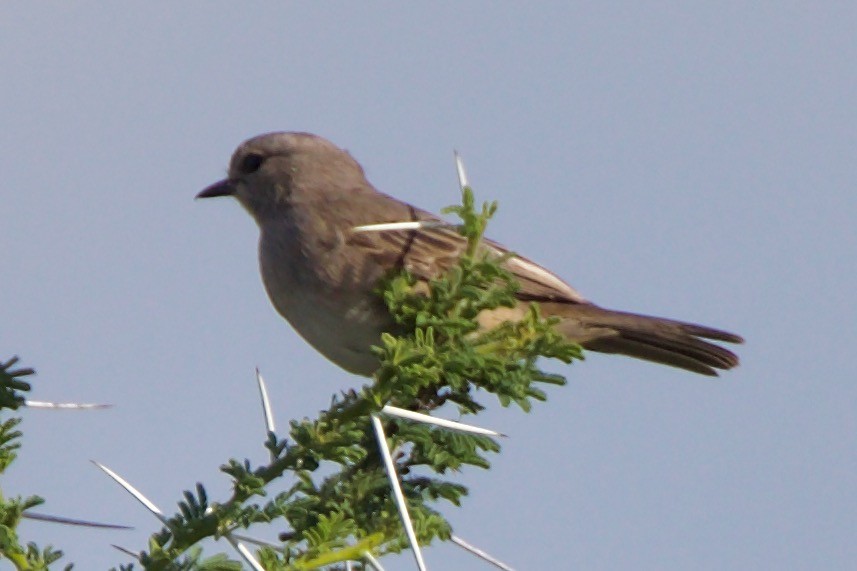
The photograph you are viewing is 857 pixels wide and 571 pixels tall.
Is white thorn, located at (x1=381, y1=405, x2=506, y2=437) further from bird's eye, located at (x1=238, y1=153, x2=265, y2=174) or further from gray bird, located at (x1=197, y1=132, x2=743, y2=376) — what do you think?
bird's eye, located at (x1=238, y1=153, x2=265, y2=174)

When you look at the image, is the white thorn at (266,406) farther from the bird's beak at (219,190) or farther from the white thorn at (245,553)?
the bird's beak at (219,190)

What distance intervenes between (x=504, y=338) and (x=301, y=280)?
102 inches

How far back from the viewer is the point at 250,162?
7875 mm

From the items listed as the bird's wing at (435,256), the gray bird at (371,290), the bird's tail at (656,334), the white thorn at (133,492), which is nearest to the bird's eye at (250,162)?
the gray bird at (371,290)

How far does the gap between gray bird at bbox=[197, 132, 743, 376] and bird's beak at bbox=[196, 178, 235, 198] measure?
949 mm

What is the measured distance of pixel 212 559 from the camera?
3.20 metres

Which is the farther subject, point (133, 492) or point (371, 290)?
point (371, 290)

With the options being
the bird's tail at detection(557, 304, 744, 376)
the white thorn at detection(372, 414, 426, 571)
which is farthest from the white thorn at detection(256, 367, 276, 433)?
the bird's tail at detection(557, 304, 744, 376)

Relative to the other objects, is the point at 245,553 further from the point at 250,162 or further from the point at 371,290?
the point at 250,162

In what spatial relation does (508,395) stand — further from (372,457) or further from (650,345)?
(650,345)

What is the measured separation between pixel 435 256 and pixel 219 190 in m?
2.50

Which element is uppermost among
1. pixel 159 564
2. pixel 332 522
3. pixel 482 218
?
pixel 482 218

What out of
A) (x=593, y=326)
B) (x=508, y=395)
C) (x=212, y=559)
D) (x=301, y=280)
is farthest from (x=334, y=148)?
(x=212, y=559)

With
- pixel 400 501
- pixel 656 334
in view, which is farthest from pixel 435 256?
pixel 400 501
